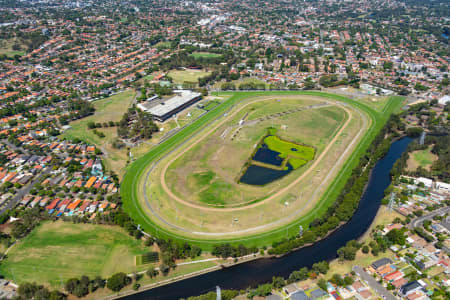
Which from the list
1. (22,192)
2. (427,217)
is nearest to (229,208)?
(427,217)

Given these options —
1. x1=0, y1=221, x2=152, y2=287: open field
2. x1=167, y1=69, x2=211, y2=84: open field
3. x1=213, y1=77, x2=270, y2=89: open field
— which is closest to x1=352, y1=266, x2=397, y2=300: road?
x1=0, y1=221, x2=152, y2=287: open field

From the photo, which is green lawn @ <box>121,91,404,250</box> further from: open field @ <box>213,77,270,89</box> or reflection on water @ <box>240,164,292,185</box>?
open field @ <box>213,77,270,89</box>

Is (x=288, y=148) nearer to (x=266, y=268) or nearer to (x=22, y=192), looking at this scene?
(x=266, y=268)

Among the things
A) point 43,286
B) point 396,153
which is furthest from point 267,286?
point 396,153

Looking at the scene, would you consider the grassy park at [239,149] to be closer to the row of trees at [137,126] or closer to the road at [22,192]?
the row of trees at [137,126]

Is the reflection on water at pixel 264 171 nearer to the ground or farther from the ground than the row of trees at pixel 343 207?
nearer to the ground

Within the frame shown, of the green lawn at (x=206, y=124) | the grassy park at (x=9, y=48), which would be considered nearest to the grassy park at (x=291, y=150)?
the green lawn at (x=206, y=124)
